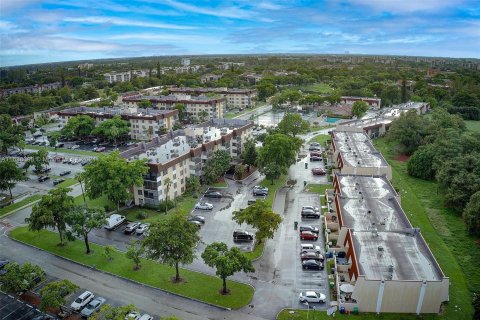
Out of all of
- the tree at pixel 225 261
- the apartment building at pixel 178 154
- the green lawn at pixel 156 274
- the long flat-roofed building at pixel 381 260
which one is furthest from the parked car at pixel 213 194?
the tree at pixel 225 261

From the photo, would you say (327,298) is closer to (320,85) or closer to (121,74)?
(320,85)

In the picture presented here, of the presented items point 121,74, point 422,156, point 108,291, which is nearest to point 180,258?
point 108,291

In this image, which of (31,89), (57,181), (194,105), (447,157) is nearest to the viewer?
(447,157)

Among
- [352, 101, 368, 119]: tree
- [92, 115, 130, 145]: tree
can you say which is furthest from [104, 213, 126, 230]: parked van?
[352, 101, 368, 119]: tree

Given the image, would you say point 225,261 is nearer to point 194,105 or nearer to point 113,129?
point 113,129

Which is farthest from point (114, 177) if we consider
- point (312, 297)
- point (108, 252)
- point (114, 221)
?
point (312, 297)
